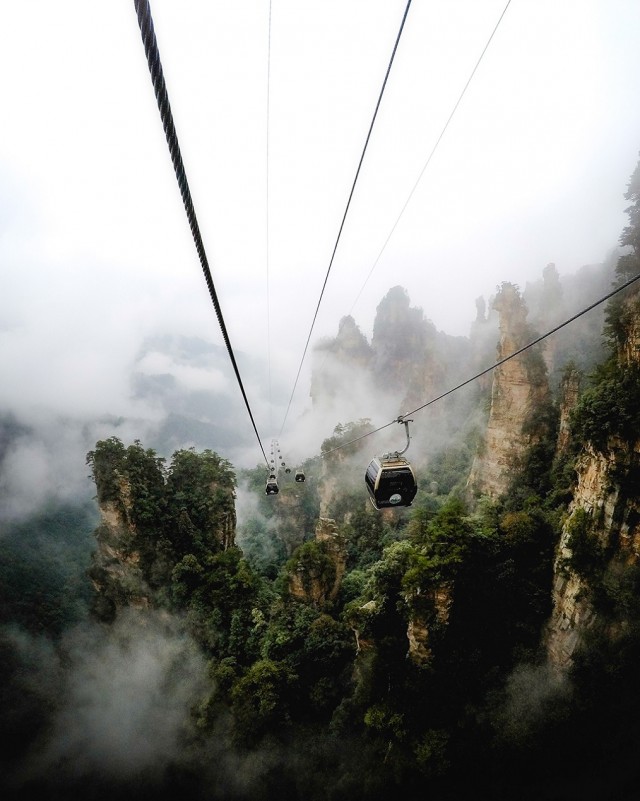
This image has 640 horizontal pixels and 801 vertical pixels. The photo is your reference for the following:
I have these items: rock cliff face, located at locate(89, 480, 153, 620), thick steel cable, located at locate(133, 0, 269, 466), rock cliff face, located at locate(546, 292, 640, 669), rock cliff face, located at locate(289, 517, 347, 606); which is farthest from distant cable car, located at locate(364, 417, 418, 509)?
rock cliff face, located at locate(89, 480, 153, 620)

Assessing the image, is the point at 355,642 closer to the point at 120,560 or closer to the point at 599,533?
the point at 599,533

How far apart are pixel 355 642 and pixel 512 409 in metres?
16.2

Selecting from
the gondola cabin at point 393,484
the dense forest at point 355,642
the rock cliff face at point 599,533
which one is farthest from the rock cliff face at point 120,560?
the rock cliff face at point 599,533

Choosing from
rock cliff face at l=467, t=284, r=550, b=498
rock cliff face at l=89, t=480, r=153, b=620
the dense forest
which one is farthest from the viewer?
rock cliff face at l=89, t=480, r=153, b=620

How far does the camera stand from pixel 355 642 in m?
18.4

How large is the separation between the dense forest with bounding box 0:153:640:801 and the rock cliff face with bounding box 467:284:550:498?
0.29 metres

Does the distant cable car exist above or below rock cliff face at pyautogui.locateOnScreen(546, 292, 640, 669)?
above

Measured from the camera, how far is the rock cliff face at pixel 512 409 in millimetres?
22562

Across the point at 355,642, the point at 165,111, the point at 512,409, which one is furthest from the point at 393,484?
the point at 512,409

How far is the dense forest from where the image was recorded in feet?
38.0

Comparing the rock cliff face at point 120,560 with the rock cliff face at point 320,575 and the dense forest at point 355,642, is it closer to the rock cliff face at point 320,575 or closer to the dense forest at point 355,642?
the dense forest at point 355,642

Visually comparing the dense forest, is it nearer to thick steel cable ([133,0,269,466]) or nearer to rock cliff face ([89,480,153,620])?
rock cliff face ([89,480,153,620])

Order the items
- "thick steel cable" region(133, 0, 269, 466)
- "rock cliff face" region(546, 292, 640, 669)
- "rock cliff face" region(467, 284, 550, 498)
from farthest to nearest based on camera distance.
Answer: "rock cliff face" region(467, 284, 550, 498), "rock cliff face" region(546, 292, 640, 669), "thick steel cable" region(133, 0, 269, 466)

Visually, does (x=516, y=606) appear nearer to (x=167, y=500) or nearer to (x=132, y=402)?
(x=167, y=500)
